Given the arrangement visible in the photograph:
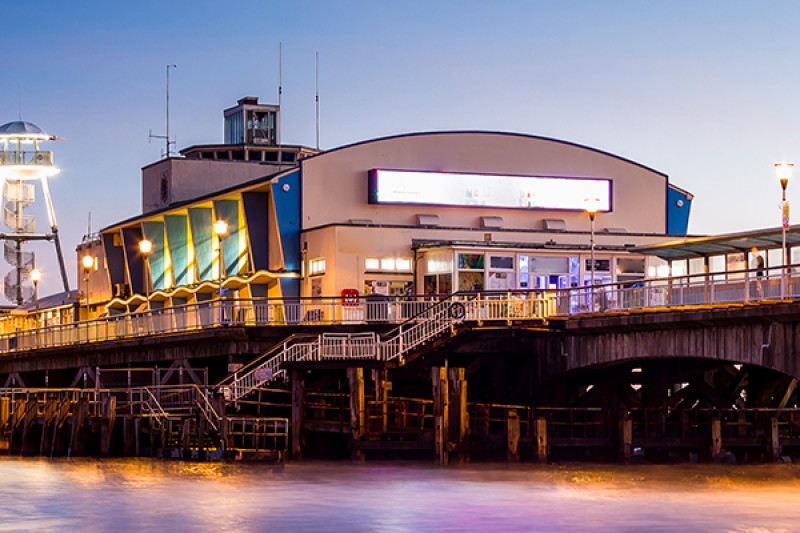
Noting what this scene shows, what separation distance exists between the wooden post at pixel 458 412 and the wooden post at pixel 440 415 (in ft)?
0.81

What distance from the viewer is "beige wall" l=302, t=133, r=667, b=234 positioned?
240ft

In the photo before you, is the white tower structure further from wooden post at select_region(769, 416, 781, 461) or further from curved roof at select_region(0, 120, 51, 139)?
wooden post at select_region(769, 416, 781, 461)

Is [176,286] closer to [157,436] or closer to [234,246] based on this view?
[234,246]

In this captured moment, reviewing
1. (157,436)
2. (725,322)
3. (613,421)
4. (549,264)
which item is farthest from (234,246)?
(725,322)

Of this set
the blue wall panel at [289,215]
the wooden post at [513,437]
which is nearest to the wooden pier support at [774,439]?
the wooden post at [513,437]

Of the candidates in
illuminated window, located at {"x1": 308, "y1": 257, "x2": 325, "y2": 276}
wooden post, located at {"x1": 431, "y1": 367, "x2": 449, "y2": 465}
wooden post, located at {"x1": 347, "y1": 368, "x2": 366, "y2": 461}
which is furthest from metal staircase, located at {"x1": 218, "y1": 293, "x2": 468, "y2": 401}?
illuminated window, located at {"x1": 308, "y1": 257, "x2": 325, "y2": 276}

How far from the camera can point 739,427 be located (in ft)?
188

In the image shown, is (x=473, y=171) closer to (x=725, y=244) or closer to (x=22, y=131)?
→ (x=725, y=244)

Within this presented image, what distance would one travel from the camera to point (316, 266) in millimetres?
71188

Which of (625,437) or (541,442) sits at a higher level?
(625,437)

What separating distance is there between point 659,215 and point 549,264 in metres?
11.2

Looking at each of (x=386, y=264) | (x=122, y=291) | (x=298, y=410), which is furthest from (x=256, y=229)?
(x=298, y=410)

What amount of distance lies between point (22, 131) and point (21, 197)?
5283mm

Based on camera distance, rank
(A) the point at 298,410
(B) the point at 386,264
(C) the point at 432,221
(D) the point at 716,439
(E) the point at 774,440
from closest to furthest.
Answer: (D) the point at 716,439, (E) the point at 774,440, (A) the point at 298,410, (B) the point at 386,264, (C) the point at 432,221
